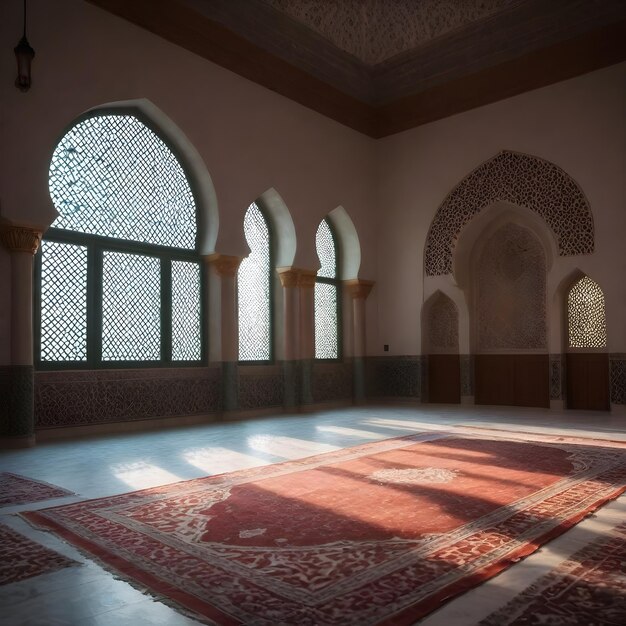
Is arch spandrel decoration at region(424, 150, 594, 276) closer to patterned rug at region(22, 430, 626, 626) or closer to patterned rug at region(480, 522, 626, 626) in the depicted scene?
patterned rug at region(22, 430, 626, 626)

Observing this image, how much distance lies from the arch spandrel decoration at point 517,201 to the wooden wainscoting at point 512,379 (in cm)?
160

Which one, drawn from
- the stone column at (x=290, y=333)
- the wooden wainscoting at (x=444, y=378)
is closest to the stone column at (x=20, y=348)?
the stone column at (x=290, y=333)

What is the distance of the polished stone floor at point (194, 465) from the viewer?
2.01 meters

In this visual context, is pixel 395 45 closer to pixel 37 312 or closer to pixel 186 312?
pixel 186 312

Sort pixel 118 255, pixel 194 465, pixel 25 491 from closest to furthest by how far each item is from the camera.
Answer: pixel 25 491, pixel 194 465, pixel 118 255

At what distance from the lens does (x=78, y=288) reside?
21.6ft

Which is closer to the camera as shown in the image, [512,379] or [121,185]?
[121,185]

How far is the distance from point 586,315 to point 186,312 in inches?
213

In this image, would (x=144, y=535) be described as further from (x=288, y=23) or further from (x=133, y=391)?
(x=288, y=23)

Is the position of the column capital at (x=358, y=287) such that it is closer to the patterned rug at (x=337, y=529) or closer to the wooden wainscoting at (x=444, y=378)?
the wooden wainscoting at (x=444, y=378)

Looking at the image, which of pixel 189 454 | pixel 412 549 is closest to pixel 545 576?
pixel 412 549

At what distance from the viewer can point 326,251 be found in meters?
10.1

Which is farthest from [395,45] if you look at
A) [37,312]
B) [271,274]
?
[37,312]

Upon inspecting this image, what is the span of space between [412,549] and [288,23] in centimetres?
770
